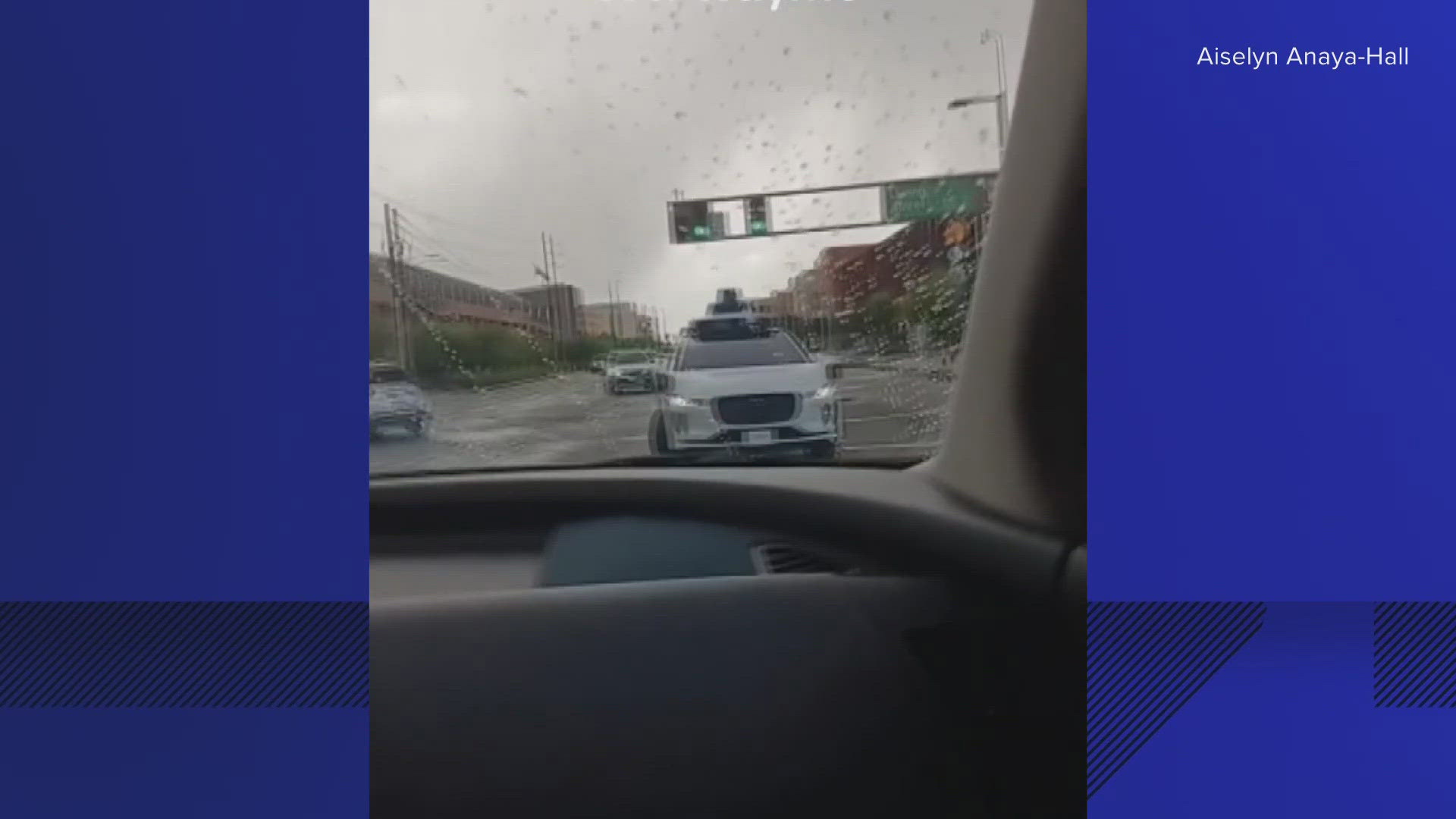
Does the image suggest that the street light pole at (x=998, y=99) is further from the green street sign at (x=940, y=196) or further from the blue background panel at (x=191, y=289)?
the blue background panel at (x=191, y=289)

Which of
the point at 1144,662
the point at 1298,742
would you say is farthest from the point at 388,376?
the point at 1298,742

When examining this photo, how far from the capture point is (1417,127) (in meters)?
1.39

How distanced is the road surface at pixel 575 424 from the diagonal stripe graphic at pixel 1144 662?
0.40 m

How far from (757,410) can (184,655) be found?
98 centimetres

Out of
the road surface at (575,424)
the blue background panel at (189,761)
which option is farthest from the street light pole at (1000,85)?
the blue background panel at (189,761)

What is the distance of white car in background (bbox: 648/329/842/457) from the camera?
1.43 m

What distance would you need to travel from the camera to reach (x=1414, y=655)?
142 centimetres

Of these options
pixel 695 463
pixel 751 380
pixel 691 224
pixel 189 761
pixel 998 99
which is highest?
pixel 998 99

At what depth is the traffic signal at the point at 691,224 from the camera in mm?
1421

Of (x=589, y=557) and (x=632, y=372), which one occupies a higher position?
(x=632, y=372)

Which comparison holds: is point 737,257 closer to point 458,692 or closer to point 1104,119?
point 1104,119

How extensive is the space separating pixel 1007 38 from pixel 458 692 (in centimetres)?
132

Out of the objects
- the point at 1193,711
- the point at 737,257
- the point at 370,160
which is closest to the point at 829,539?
the point at 737,257

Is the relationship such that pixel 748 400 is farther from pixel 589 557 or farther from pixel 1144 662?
pixel 1144 662
